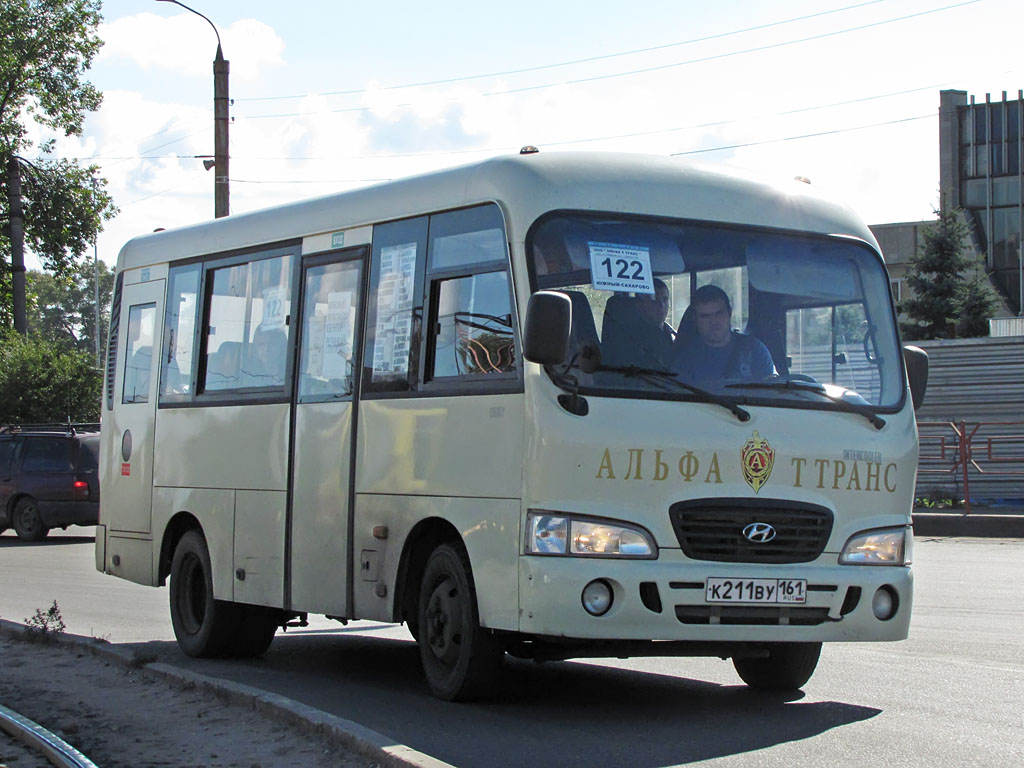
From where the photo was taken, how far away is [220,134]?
22.6 meters

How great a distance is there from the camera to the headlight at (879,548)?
796 cm

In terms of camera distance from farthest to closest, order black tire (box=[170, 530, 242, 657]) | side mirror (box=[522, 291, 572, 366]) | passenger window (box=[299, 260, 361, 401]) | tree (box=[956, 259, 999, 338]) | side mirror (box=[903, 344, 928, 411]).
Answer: tree (box=[956, 259, 999, 338]), black tire (box=[170, 530, 242, 657]), passenger window (box=[299, 260, 361, 401]), side mirror (box=[903, 344, 928, 411]), side mirror (box=[522, 291, 572, 366])

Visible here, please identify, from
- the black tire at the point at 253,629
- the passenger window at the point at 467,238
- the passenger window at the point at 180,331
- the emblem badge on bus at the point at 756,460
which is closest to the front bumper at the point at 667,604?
the emblem badge on bus at the point at 756,460

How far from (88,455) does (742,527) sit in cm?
2043

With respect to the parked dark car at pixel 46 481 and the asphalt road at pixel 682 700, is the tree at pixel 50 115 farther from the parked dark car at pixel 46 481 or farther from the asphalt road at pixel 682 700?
the asphalt road at pixel 682 700

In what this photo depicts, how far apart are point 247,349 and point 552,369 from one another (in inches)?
149

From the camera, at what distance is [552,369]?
7.58 metres

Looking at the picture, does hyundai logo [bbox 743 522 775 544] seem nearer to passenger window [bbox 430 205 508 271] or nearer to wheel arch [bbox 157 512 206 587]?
passenger window [bbox 430 205 508 271]

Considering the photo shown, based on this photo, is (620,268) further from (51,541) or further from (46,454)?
(51,541)

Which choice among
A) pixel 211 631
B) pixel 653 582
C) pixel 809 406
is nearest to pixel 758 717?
pixel 653 582

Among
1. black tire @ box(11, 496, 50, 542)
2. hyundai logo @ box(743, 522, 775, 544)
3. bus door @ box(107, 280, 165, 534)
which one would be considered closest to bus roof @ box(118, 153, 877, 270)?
hyundai logo @ box(743, 522, 775, 544)

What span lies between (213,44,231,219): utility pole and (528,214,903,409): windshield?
48.7 ft

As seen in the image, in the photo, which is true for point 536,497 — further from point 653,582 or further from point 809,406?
point 809,406

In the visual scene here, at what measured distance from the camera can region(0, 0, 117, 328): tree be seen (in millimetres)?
48750
